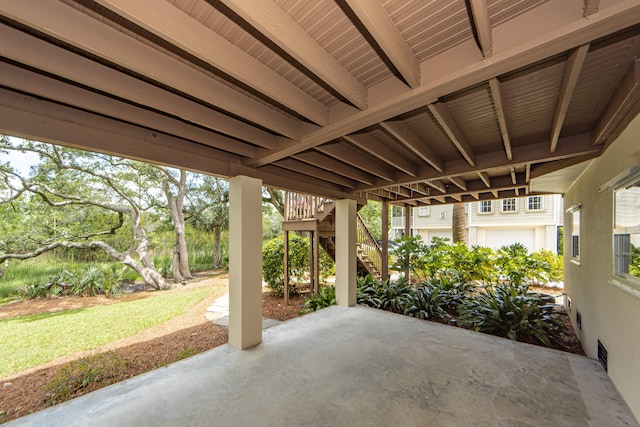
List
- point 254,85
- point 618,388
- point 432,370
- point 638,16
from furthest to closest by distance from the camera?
point 432,370, point 618,388, point 254,85, point 638,16

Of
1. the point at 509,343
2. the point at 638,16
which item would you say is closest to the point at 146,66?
the point at 638,16

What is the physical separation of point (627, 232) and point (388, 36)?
273 centimetres

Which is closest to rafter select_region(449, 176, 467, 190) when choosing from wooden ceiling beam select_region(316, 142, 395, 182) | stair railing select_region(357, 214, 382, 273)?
wooden ceiling beam select_region(316, 142, 395, 182)

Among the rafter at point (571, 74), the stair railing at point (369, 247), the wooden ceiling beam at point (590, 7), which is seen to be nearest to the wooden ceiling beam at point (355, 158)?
the rafter at point (571, 74)

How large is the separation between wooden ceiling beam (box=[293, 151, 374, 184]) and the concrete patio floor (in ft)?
8.25

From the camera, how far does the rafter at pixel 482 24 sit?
1243mm

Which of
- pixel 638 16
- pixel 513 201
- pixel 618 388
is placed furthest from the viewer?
pixel 513 201

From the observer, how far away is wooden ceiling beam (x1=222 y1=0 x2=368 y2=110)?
131cm

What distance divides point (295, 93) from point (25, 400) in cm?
477

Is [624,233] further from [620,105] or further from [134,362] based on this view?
[134,362]

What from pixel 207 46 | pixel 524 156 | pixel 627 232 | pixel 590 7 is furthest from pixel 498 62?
pixel 524 156

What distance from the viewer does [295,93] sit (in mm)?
2131

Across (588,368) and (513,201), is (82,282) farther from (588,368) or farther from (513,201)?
(513,201)

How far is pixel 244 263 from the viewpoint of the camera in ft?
11.3
